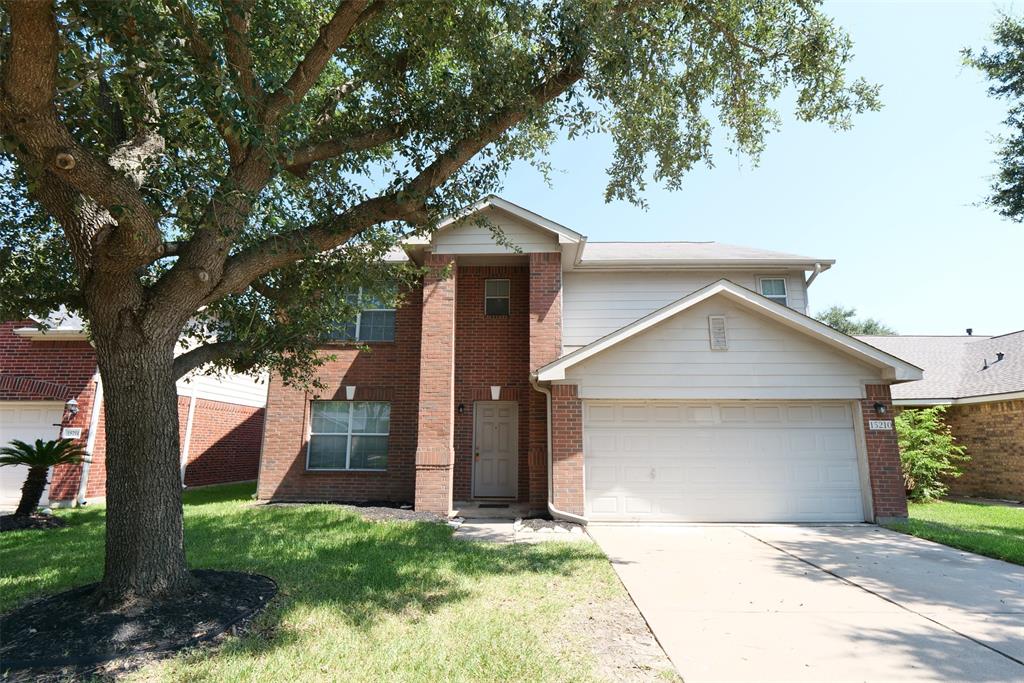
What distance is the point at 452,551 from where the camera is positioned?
7.25m

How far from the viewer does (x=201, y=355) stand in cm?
586

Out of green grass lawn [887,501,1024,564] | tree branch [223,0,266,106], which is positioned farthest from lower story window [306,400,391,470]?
green grass lawn [887,501,1024,564]

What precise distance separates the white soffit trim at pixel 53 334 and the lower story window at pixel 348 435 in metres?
5.72

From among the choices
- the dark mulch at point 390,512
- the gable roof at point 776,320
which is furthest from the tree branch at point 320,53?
the dark mulch at point 390,512

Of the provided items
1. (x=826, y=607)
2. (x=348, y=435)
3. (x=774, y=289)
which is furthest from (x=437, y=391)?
(x=774, y=289)

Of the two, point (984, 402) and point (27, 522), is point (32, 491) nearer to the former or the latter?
point (27, 522)

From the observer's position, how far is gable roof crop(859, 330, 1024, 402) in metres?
14.4

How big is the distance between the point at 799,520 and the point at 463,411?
24.2 feet

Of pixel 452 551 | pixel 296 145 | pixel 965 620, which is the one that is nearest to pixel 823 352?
pixel 965 620

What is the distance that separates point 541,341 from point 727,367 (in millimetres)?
3839

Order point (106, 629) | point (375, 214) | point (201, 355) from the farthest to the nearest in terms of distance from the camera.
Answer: point (375, 214), point (201, 355), point (106, 629)

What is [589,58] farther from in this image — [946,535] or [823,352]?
[946,535]

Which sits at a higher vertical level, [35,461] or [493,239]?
[493,239]

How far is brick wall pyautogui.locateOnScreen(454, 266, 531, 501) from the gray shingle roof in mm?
2265
